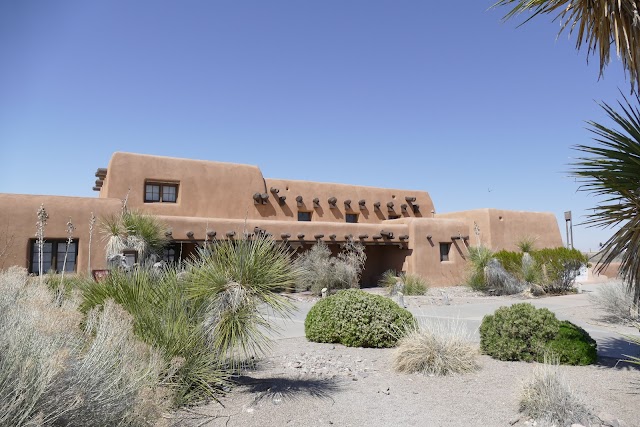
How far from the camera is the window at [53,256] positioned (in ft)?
51.9

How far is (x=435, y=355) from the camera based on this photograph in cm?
657

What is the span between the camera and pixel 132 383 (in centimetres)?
326

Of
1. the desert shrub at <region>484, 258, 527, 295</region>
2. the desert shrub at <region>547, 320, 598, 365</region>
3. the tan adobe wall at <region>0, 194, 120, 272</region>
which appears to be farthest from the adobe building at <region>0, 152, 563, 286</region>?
the desert shrub at <region>547, 320, 598, 365</region>

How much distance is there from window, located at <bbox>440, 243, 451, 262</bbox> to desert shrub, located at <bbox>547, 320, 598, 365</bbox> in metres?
18.5

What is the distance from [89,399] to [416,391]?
4037 millimetres

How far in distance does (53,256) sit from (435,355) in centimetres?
1491

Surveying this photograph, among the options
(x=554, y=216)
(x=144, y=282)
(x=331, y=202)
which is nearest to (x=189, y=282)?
(x=144, y=282)

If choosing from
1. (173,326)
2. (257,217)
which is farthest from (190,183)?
(173,326)

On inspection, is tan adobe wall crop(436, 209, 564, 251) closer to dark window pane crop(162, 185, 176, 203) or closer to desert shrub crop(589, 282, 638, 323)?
desert shrub crop(589, 282, 638, 323)

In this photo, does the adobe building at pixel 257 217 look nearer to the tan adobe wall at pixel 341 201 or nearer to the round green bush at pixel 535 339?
the tan adobe wall at pixel 341 201

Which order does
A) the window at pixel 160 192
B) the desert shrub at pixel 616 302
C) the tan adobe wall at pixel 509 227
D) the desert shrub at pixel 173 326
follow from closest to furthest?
1. the desert shrub at pixel 173 326
2. the desert shrub at pixel 616 302
3. the window at pixel 160 192
4. the tan adobe wall at pixel 509 227

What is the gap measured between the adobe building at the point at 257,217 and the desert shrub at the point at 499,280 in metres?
4.37

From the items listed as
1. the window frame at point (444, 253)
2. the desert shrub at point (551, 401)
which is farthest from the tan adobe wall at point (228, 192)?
the desert shrub at point (551, 401)

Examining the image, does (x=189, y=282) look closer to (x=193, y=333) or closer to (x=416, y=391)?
(x=193, y=333)
